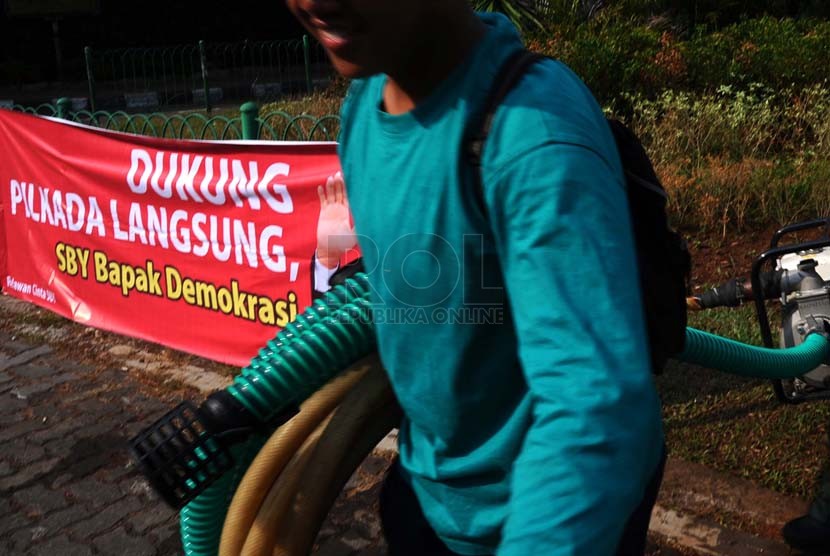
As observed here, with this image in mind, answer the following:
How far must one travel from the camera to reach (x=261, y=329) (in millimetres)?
5559

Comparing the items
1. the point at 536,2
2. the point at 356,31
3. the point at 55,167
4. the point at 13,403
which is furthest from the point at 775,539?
the point at 536,2

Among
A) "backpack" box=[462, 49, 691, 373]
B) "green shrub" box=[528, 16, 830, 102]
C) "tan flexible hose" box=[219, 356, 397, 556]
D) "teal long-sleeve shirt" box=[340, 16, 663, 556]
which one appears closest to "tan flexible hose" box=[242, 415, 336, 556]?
"tan flexible hose" box=[219, 356, 397, 556]

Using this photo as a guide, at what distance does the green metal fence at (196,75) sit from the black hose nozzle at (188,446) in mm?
14779

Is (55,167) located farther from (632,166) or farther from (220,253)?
(632,166)

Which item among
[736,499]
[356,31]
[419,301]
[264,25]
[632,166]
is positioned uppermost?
[356,31]

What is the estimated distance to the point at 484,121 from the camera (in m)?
1.20

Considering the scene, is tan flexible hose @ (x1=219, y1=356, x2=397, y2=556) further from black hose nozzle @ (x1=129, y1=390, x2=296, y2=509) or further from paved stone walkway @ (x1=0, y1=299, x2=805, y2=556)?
paved stone walkway @ (x1=0, y1=299, x2=805, y2=556)

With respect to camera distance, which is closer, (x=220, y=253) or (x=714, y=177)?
(x=220, y=253)

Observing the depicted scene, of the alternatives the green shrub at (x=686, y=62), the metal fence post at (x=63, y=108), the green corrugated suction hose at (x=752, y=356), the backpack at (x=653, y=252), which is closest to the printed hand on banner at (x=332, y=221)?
the green corrugated suction hose at (x=752, y=356)

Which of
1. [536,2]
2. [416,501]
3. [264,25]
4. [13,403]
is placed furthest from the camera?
[264,25]

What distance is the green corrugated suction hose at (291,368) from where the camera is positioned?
71.5 inches

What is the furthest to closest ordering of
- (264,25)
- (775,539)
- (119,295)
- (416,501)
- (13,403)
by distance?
(264,25) → (119,295) → (13,403) → (775,539) → (416,501)

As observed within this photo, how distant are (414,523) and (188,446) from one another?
16.9 inches

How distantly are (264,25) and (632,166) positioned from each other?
916 inches
